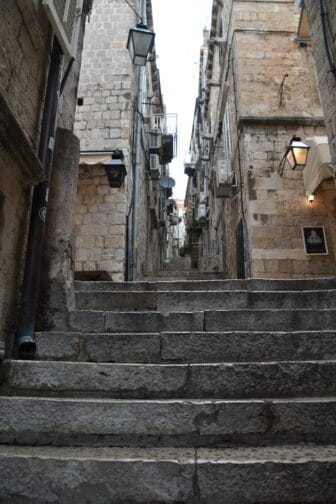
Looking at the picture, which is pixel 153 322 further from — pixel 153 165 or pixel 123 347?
pixel 153 165

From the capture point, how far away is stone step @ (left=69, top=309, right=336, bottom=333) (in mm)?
3064

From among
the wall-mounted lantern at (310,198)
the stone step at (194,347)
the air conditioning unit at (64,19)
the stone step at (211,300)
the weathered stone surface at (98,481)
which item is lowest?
the weathered stone surface at (98,481)

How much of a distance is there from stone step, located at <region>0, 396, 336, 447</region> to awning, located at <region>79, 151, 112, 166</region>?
6277 millimetres

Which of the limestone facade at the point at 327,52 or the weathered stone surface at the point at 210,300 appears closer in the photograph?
the weathered stone surface at the point at 210,300

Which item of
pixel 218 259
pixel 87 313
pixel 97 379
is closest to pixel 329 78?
pixel 87 313

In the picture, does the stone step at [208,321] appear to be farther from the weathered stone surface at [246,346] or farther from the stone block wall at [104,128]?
the stone block wall at [104,128]

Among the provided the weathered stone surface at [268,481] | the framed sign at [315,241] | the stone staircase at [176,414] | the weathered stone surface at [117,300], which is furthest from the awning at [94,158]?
the weathered stone surface at [268,481]

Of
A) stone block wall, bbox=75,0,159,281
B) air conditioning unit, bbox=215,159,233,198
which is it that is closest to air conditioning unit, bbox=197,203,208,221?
air conditioning unit, bbox=215,159,233,198

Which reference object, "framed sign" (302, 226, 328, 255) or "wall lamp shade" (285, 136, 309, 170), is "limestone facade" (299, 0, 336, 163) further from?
"framed sign" (302, 226, 328, 255)

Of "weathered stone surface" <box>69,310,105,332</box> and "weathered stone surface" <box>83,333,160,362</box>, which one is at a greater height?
"weathered stone surface" <box>69,310,105,332</box>

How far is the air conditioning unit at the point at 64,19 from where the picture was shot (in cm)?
324

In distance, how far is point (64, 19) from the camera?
3.48 m

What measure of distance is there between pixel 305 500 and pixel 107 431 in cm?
112

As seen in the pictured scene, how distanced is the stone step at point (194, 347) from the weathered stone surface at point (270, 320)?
32 cm
